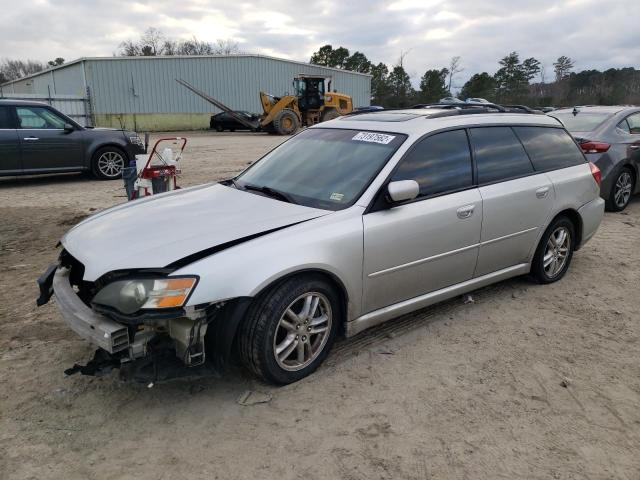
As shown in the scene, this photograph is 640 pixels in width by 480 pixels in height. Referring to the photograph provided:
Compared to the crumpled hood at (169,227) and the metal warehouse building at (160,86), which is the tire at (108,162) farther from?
the metal warehouse building at (160,86)

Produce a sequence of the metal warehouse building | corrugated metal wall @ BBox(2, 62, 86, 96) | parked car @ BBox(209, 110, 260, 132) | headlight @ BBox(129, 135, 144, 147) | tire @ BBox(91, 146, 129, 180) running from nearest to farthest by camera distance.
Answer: tire @ BBox(91, 146, 129, 180), headlight @ BBox(129, 135, 144, 147), parked car @ BBox(209, 110, 260, 132), the metal warehouse building, corrugated metal wall @ BBox(2, 62, 86, 96)

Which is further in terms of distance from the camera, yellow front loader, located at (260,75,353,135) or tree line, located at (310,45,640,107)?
tree line, located at (310,45,640,107)

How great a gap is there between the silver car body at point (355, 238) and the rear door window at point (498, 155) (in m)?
0.09

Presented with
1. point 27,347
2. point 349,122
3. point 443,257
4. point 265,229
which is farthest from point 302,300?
point 27,347

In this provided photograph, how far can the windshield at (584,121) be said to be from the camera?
7.91m

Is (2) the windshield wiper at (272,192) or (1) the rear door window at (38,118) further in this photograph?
(1) the rear door window at (38,118)

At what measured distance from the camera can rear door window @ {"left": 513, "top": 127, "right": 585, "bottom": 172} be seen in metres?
4.52

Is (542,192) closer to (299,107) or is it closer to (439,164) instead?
(439,164)

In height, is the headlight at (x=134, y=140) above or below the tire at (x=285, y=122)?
below

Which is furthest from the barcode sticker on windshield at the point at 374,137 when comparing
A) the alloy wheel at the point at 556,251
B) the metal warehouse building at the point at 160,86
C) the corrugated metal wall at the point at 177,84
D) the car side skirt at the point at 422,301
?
the corrugated metal wall at the point at 177,84

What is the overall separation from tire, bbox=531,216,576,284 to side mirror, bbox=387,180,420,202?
188cm

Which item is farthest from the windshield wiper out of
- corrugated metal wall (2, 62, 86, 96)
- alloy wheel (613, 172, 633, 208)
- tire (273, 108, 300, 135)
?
corrugated metal wall (2, 62, 86, 96)

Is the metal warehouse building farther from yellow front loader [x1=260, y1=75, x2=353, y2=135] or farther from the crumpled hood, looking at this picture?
the crumpled hood

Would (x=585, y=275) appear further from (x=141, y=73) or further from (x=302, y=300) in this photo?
(x=141, y=73)
